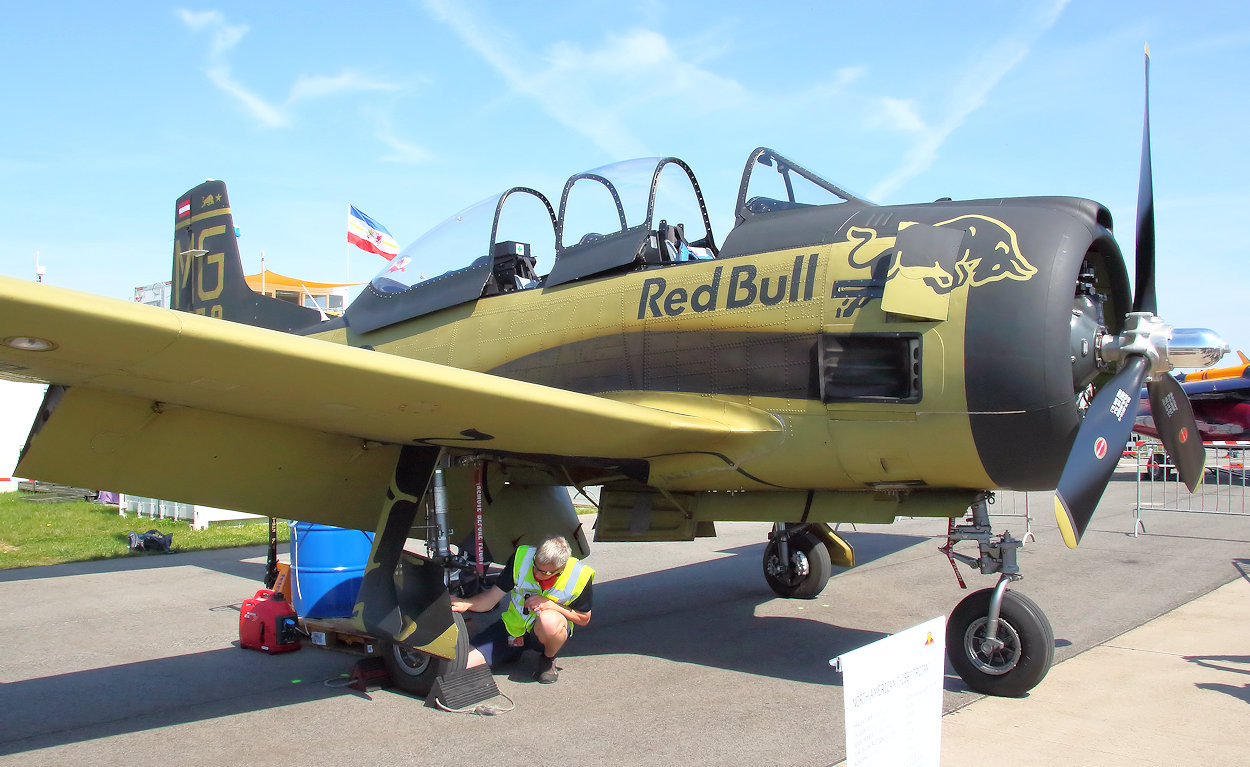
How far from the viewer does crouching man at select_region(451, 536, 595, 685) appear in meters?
4.70

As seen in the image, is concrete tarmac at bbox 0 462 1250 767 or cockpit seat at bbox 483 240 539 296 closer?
concrete tarmac at bbox 0 462 1250 767

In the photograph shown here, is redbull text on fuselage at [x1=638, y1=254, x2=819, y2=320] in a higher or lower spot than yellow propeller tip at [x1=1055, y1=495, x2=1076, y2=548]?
higher

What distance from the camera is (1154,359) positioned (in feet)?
13.5

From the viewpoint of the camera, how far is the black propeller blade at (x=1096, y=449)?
370 centimetres

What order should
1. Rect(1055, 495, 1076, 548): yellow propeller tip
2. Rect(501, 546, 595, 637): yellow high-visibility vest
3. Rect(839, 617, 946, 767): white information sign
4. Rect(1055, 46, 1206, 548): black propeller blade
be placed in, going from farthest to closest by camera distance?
Rect(501, 546, 595, 637): yellow high-visibility vest
Rect(1055, 46, 1206, 548): black propeller blade
Rect(1055, 495, 1076, 548): yellow propeller tip
Rect(839, 617, 946, 767): white information sign

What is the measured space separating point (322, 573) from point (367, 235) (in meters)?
12.5

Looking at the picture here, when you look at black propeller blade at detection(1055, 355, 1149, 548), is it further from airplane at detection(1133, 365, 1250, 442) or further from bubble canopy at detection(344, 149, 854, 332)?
airplane at detection(1133, 365, 1250, 442)

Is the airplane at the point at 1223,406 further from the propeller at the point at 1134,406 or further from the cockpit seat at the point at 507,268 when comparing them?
the cockpit seat at the point at 507,268

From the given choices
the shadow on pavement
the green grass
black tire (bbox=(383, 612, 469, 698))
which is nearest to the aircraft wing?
black tire (bbox=(383, 612, 469, 698))

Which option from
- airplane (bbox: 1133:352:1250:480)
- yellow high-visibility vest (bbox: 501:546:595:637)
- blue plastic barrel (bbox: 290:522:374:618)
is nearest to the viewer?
yellow high-visibility vest (bbox: 501:546:595:637)

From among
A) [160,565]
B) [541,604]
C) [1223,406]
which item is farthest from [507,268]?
[1223,406]

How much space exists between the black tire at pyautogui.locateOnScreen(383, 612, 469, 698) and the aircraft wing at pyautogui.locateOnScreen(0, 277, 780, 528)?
1025 millimetres

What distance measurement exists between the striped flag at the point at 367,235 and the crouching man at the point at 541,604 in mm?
12904

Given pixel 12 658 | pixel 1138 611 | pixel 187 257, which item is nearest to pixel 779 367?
pixel 1138 611
